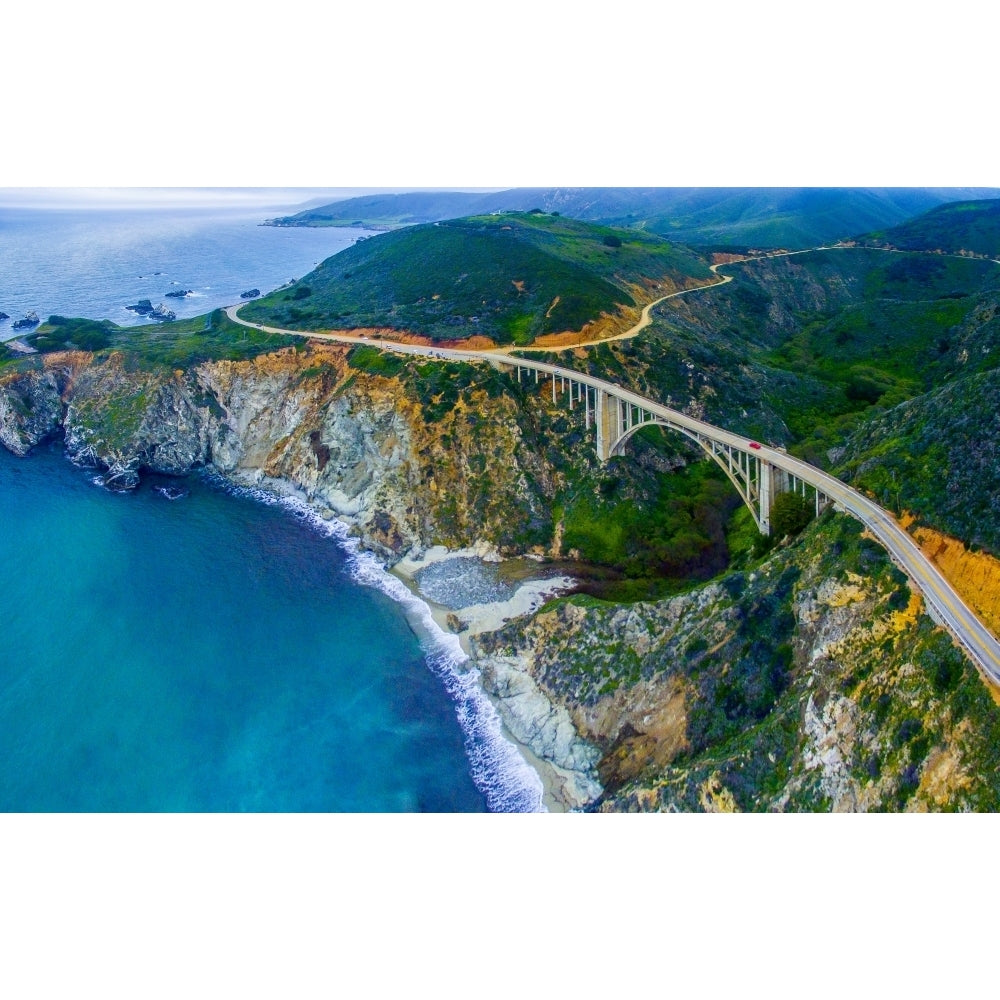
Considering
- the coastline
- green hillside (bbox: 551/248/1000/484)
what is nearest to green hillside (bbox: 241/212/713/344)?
green hillside (bbox: 551/248/1000/484)

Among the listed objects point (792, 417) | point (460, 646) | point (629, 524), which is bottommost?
point (460, 646)

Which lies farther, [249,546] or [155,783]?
[249,546]

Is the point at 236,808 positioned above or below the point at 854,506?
below

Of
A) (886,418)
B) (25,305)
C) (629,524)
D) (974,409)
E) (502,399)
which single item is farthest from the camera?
(25,305)

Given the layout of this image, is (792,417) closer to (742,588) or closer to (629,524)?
(629,524)

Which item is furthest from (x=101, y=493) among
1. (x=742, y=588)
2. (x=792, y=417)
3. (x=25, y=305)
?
(x=25, y=305)

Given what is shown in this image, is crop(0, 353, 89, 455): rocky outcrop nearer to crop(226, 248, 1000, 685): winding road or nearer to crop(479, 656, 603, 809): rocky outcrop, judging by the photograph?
crop(226, 248, 1000, 685): winding road

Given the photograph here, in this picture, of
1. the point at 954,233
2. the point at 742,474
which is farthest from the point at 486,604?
Result: the point at 954,233
